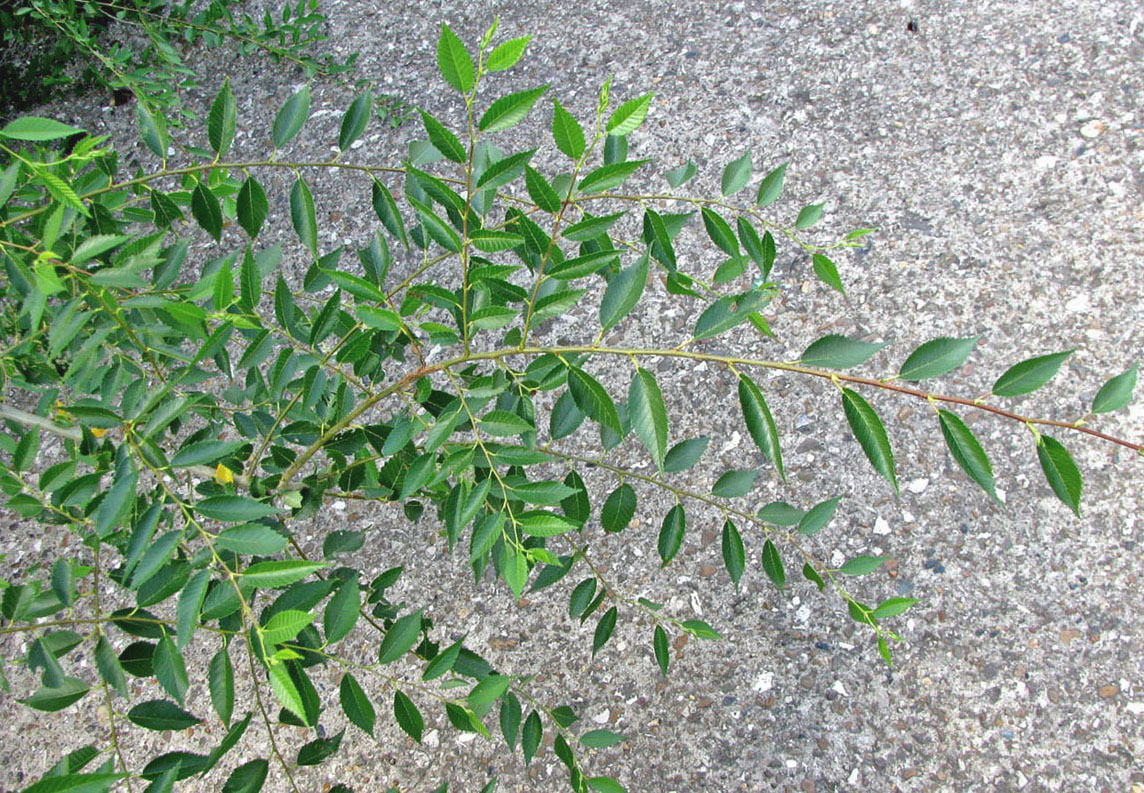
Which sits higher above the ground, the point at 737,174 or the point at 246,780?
the point at 737,174

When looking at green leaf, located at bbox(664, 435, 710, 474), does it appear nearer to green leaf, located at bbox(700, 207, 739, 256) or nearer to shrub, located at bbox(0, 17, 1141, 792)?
shrub, located at bbox(0, 17, 1141, 792)

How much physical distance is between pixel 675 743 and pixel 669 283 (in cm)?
105

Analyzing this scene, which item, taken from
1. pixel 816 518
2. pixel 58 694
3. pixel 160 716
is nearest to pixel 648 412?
pixel 816 518

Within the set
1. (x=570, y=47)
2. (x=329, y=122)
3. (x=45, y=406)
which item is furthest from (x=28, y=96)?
(x=45, y=406)

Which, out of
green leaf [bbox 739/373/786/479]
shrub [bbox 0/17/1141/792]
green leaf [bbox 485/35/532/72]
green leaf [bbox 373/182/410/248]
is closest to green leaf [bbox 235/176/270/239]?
shrub [bbox 0/17/1141/792]

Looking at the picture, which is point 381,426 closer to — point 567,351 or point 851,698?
point 567,351

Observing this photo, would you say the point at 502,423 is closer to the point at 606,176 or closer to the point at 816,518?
the point at 606,176

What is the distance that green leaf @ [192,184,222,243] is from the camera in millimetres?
1065

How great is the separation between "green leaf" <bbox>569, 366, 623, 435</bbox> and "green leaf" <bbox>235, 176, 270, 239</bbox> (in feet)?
1.46

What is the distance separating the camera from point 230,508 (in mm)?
859

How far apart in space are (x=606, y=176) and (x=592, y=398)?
23 centimetres

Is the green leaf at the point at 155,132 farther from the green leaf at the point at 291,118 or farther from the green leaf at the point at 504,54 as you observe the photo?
the green leaf at the point at 504,54

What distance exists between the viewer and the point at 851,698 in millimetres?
1726

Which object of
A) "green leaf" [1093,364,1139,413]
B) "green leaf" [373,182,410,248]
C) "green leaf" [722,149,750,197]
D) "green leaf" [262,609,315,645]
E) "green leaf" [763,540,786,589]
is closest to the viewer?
"green leaf" [262,609,315,645]
